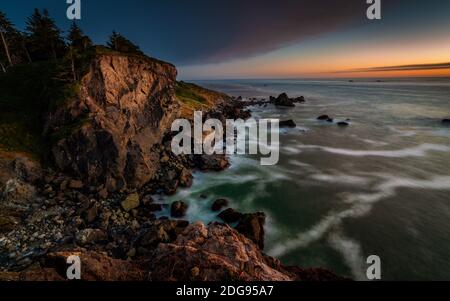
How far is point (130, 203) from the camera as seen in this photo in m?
18.2

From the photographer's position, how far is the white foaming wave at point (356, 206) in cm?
1617

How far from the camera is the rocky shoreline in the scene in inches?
341

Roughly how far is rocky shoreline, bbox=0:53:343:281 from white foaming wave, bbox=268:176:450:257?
2442mm

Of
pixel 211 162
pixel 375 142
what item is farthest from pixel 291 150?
pixel 375 142

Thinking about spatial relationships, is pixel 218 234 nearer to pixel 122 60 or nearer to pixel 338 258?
pixel 338 258

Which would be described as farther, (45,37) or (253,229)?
(45,37)

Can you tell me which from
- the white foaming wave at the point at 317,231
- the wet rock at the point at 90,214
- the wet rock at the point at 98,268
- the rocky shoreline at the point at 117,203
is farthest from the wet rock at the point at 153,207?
the wet rock at the point at 98,268

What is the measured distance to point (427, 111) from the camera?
6550cm

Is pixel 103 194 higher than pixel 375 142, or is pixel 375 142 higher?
pixel 375 142

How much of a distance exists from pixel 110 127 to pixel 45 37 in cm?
2722

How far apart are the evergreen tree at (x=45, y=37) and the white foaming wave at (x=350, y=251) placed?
1675 inches

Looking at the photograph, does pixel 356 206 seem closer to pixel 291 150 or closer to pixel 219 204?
pixel 219 204

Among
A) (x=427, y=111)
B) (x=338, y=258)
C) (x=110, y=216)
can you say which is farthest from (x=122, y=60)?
(x=427, y=111)

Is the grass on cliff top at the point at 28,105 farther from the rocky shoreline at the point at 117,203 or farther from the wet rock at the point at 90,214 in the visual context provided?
the wet rock at the point at 90,214
